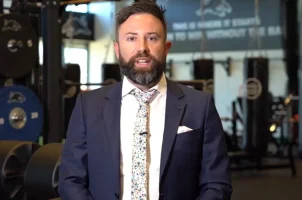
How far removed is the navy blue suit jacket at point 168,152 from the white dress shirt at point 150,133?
21 millimetres

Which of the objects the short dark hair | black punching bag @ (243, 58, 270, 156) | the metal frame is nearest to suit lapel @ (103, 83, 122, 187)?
the short dark hair

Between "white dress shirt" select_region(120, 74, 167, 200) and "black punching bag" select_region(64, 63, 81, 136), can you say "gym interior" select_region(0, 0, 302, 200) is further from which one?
"white dress shirt" select_region(120, 74, 167, 200)

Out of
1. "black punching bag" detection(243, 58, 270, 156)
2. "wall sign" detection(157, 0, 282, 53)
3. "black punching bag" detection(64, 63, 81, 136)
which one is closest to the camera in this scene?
"black punching bag" detection(64, 63, 81, 136)

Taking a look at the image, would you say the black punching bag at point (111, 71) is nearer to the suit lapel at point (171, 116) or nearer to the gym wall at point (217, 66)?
the gym wall at point (217, 66)

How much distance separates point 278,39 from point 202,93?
30.7ft

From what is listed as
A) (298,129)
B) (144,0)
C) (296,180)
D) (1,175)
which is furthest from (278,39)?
(144,0)

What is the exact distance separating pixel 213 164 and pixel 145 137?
8.7 inches

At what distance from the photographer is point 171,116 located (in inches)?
68.0

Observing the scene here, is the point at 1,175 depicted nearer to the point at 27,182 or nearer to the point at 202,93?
the point at 27,182

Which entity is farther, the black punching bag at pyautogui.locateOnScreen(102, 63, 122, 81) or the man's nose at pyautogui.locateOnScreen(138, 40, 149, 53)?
the black punching bag at pyautogui.locateOnScreen(102, 63, 122, 81)

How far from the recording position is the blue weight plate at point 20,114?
4684mm

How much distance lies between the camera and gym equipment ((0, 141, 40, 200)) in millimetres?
3438

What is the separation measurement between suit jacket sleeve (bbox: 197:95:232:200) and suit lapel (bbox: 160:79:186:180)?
0.29 ft

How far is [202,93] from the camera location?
5.88 ft
